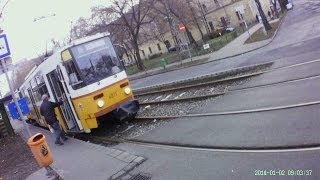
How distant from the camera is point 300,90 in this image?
37.1ft

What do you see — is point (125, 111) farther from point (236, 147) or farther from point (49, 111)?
point (236, 147)

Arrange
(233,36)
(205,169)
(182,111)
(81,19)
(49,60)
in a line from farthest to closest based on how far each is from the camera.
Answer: (81,19)
(233,36)
(49,60)
(182,111)
(205,169)

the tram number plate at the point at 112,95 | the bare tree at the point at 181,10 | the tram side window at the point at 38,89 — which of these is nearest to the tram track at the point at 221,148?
the tram number plate at the point at 112,95

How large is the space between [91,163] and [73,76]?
14.5 feet

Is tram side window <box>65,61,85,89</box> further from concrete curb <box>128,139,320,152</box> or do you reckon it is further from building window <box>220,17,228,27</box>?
building window <box>220,17,228,27</box>

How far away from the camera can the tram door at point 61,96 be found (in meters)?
15.1

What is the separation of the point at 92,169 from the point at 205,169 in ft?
11.4

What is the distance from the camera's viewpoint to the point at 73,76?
544 inches

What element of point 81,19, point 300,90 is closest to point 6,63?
point 300,90

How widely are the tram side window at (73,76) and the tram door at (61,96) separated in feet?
4.21

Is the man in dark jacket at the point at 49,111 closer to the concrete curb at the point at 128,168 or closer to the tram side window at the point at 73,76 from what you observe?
the tram side window at the point at 73,76

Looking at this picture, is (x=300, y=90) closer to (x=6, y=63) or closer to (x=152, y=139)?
(x=152, y=139)

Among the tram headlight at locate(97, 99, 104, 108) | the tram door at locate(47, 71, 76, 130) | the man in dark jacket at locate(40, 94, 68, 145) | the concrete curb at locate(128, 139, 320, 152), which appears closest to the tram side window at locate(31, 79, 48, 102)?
the tram door at locate(47, 71, 76, 130)

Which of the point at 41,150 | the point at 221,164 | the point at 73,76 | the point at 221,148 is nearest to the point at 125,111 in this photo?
the point at 73,76
